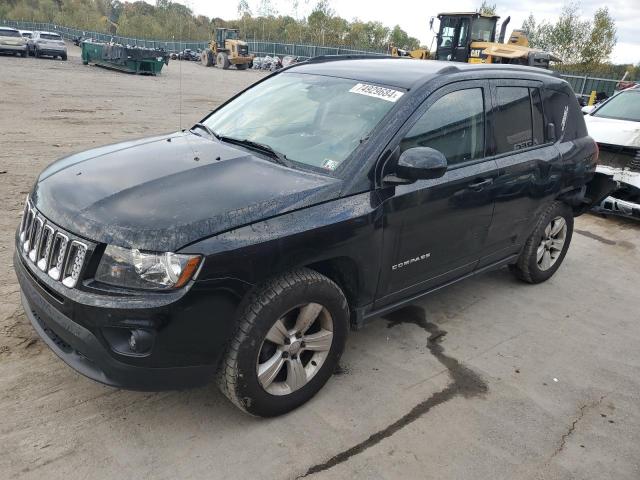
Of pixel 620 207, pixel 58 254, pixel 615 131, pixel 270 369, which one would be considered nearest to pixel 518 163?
pixel 270 369

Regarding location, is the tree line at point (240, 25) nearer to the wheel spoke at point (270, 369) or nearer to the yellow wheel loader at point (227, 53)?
the yellow wheel loader at point (227, 53)

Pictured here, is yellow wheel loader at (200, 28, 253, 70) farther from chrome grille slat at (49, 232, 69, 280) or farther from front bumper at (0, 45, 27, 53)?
chrome grille slat at (49, 232, 69, 280)

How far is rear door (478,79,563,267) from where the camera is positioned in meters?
3.91

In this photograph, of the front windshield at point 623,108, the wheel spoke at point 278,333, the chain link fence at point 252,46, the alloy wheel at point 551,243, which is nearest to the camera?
the wheel spoke at point 278,333

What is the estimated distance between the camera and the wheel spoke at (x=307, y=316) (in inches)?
112

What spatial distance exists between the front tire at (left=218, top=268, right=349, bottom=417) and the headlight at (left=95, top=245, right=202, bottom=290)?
14.2 inches

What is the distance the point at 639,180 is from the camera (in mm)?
6926

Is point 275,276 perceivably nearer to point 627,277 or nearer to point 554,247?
point 554,247

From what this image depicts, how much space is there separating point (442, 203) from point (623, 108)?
6673 mm

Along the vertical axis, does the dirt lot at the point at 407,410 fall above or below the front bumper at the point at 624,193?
below

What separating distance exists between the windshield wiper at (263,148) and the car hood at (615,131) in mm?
5894

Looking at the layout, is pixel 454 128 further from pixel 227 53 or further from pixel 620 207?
pixel 227 53

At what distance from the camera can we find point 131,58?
28.0 metres

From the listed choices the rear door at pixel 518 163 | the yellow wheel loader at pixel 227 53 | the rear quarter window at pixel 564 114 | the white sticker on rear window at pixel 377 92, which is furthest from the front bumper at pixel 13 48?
the rear door at pixel 518 163
